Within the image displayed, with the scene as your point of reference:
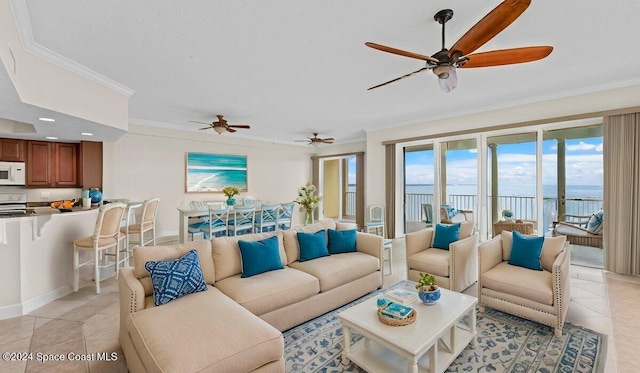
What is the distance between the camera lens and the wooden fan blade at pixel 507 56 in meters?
2.07

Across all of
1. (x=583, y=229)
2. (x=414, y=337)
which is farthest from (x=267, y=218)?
(x=583, y=229)

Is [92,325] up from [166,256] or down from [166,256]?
down

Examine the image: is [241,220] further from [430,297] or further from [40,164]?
[40,164]

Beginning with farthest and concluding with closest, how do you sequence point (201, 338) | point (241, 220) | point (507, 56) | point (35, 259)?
point (241, 220) < point (35, 259) < point (507, 56) < point (201, 338)

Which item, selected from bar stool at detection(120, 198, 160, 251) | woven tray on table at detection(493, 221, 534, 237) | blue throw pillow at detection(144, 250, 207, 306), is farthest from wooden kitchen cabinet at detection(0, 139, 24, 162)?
woven tray on table at detection(493, 221, 534, 237)

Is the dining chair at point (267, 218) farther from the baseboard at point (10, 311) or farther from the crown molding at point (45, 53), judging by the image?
the baseboard at point (10, 311)

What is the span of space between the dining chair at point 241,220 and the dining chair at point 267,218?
157mm

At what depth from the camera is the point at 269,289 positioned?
2408 mm

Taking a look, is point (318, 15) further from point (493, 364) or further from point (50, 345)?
point (50, 345)

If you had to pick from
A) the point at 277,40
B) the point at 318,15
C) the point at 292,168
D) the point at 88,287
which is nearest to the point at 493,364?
the point at 318,15

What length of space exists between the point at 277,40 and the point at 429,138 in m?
4.11

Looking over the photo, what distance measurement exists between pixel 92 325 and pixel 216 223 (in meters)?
2.36

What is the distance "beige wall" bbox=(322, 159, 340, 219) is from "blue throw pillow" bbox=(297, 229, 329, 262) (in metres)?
6.24

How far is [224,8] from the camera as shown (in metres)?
2.11
